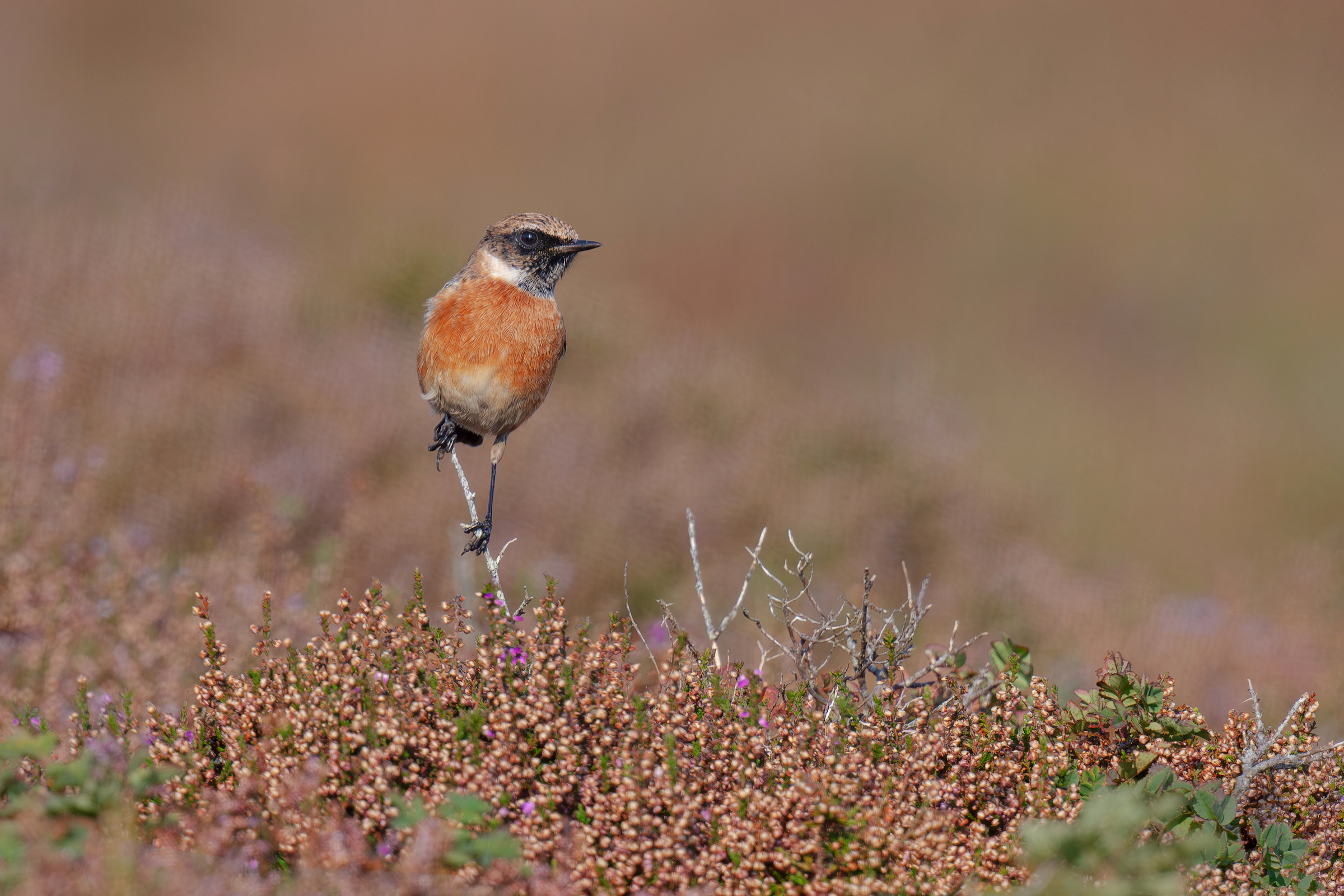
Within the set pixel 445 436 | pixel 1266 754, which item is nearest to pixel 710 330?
A: pixel 445 436

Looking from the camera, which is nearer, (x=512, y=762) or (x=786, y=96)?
(x=512, y=762)

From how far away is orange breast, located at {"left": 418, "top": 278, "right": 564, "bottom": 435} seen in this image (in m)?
4.20

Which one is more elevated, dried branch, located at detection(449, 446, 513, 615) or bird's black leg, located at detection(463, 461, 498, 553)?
bird's black leg, located at detection(463, 461, 498, 553)

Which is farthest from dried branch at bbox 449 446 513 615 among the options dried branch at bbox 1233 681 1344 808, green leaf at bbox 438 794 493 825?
dried branch at bbox 1233 681 1344 808

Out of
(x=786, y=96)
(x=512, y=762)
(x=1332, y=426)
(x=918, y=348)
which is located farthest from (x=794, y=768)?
(x=786, y=96)

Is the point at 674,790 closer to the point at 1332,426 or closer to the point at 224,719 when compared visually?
the point at 224,719

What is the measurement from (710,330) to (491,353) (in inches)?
337

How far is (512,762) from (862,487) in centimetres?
571

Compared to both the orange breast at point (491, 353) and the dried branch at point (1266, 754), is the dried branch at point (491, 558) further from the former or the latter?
the dried branch at point (1266, 754)

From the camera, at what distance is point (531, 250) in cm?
436

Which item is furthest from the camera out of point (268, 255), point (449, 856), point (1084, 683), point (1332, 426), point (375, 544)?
point (1332, 426)

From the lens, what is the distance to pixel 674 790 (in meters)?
2.66

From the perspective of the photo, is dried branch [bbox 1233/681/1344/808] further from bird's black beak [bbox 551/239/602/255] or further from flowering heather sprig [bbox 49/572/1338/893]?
bird's black beak [bbox 551/239/602/255]

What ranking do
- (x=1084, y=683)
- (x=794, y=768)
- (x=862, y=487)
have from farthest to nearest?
(x=862, y=487) < (x=1084, y=683) < (x=794, y=768)
